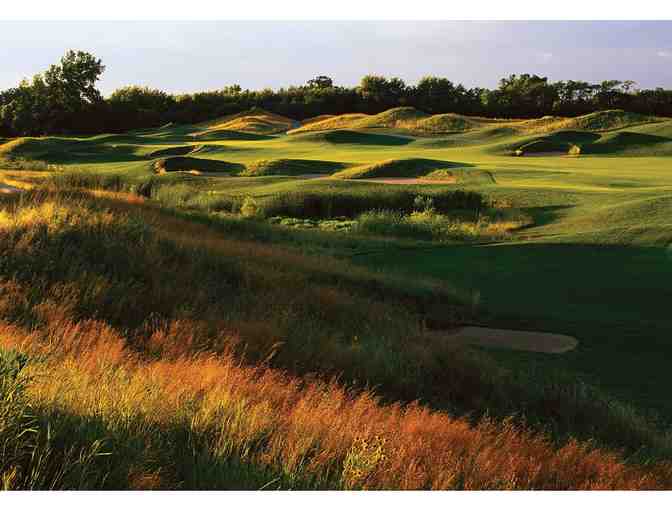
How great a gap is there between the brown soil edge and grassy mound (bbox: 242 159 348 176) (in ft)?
90.4

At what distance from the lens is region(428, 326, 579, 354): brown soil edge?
1191cm

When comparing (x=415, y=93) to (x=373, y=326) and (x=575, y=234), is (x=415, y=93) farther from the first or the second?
(x=373, y=326)

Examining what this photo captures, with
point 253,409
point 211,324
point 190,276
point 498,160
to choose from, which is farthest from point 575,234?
point 498,160

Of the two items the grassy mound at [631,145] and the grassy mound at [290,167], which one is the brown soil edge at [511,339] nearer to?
the grassy mound at [290,167]

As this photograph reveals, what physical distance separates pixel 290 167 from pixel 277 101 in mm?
48896

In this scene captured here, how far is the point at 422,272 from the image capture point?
1838 centimetres

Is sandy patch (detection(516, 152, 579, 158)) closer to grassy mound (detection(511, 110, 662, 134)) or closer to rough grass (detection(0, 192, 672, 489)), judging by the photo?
grassy mound (detection(511, 110, 662, 134))

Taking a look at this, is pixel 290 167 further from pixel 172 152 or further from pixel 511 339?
pixel 511 339

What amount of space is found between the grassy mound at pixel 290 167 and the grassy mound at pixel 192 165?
1.50 metres

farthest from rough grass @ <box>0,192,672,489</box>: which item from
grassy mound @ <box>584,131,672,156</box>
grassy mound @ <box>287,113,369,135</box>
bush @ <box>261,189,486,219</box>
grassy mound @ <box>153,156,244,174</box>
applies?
grassy mound @ <box>287,113,369,135</box>

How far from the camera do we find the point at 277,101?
8744cm

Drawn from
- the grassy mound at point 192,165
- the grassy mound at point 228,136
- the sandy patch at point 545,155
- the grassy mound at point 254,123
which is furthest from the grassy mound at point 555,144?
the grassy mound at point 254,123

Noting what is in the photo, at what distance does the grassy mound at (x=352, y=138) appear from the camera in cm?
5897

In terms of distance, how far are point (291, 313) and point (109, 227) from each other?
5270 millimetres
